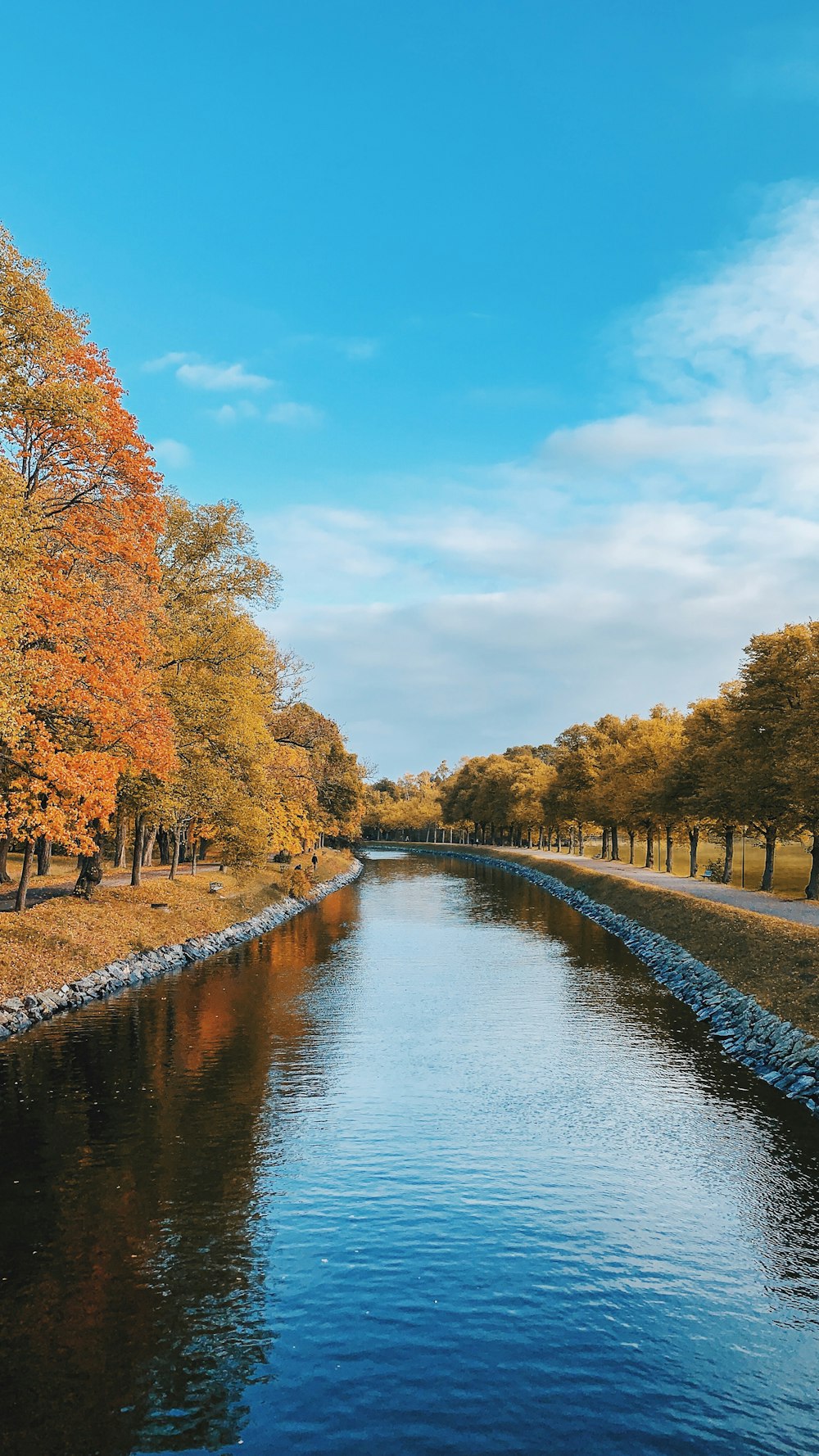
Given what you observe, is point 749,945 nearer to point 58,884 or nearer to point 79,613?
point 79,613

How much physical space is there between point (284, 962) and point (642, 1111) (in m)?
26.1

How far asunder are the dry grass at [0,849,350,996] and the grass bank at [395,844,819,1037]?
26.7m

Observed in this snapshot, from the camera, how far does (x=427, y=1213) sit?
701 inches

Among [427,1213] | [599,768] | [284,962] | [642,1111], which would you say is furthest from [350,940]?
[599,768]

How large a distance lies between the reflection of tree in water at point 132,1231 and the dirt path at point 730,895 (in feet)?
87.5

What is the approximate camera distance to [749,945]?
39594mm

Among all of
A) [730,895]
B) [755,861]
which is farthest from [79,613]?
[755,861]

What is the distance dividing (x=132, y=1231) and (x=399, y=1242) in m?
5.02

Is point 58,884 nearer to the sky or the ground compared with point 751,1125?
nearer to the sky

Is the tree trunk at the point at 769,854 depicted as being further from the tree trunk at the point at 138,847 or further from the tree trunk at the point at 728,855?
the tree trunk at the point at 138,847

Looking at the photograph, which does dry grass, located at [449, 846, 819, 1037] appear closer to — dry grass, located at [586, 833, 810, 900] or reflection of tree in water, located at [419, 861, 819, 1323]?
reflection of tree in water, located at [419, 861, 819, 1323]

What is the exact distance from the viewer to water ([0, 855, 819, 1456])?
39.5 ft

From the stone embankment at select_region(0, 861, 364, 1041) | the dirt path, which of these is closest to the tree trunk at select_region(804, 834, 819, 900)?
the dirt path

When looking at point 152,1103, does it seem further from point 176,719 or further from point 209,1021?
Answer: point 176,719
